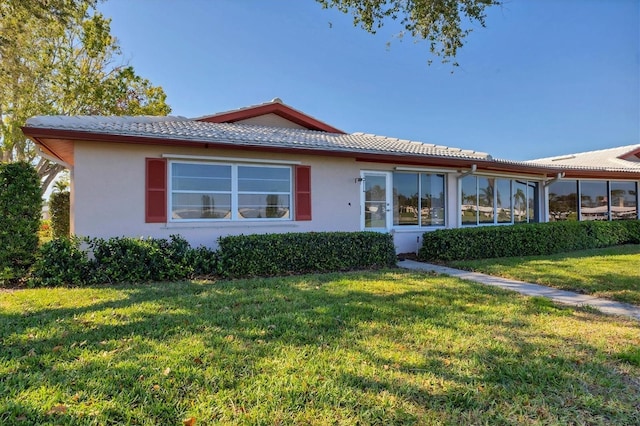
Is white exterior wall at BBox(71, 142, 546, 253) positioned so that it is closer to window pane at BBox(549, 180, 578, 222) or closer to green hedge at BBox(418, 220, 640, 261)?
green hedge at BBox(418, 220, 640, 261)

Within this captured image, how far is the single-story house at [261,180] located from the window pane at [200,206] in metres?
0.02

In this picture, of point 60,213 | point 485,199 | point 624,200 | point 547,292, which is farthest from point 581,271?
point 60,213

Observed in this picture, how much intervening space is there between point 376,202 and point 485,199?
15.1ft

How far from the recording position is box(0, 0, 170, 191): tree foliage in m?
15.0

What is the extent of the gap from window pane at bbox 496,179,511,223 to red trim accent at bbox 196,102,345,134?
628 cm

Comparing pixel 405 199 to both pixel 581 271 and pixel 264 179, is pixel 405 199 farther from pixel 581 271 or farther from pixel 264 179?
pixel 581 271

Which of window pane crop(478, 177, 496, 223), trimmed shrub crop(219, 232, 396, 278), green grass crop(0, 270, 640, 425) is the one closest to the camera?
green grass crop(0, 270, 640, 425)

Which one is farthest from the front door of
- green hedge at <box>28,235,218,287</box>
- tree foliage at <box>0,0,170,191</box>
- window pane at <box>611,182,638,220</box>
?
tree foliage at <box>0,0,170,191</box>

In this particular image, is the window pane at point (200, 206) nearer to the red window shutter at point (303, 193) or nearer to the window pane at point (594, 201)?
the red window shutter at point (303, 193)

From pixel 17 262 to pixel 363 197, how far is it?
8127mm

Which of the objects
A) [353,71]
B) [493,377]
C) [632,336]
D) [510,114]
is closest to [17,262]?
[493,377]

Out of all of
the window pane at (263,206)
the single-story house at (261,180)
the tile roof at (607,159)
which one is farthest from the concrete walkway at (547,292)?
the tile roof at (607,159)

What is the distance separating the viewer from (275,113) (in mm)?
12711

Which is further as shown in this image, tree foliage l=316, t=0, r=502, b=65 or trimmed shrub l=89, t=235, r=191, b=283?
tree foliage l=316, t=0, r=502, b=65
